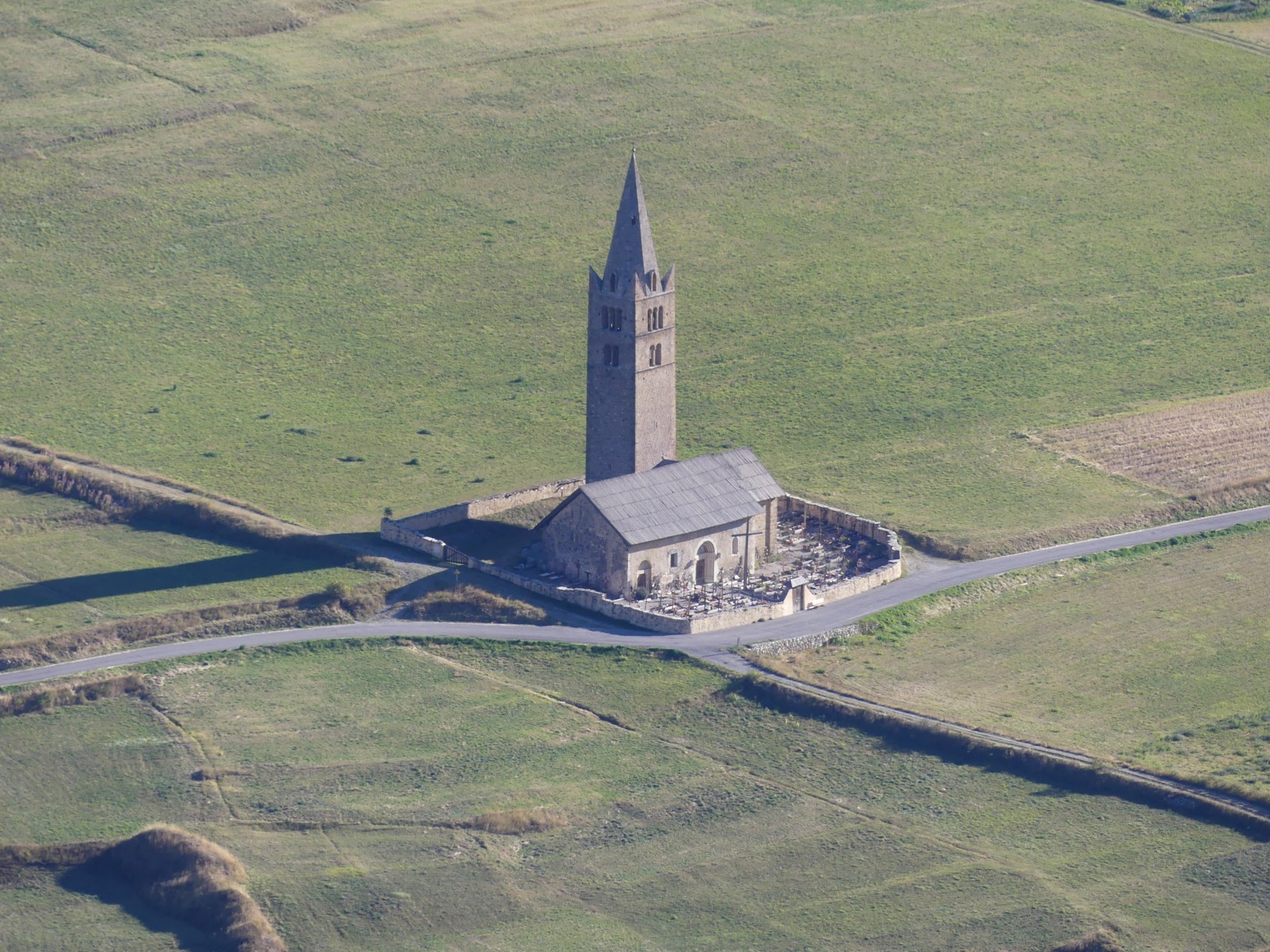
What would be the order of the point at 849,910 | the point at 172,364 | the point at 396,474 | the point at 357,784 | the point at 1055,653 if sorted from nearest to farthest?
1. the point at 849,910
2. the point at 357,784
3. the point at 1055,653
4. the point at 396,474
5. the point at 172,364

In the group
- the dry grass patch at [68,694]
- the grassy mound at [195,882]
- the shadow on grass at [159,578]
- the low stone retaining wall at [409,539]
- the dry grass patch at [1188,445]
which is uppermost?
the dry grass patch at [1188,445]

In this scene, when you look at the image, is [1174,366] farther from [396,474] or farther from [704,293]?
[396,474]

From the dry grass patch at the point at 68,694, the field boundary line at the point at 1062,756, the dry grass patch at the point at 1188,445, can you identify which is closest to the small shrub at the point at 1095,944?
the field boundary line at the point at 1062,756

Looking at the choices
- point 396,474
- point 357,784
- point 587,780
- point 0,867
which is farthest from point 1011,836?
point 396,474

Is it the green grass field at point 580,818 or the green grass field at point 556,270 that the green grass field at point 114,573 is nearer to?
the green grass field at point 556,270

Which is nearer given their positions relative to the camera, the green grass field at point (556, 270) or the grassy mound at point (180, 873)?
the grassy mound at point (180, 873)

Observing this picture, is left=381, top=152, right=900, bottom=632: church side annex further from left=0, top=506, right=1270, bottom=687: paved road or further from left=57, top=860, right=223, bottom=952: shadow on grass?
left=57, top=860, right=223, bottom=952: shadow on grass

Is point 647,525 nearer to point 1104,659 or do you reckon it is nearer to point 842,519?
point 842,519
